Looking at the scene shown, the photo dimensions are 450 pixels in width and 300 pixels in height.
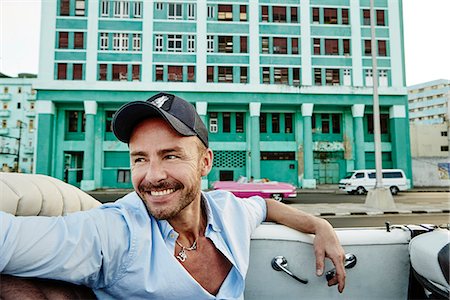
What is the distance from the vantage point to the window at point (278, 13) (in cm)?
2494

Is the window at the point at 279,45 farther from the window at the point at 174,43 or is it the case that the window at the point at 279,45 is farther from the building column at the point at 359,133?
the window at the point at 174,43

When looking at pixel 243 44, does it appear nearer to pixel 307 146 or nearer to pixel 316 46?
pixel 316 46

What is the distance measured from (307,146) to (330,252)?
2353 cm

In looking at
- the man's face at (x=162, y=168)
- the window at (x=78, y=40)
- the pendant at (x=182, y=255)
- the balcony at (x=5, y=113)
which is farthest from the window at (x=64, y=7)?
the balcony at (x=5, y=113)

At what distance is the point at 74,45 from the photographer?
76.9 feet

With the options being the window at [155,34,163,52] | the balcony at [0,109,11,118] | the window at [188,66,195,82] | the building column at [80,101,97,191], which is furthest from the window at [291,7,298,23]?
the balcony at [0,109,11,118]

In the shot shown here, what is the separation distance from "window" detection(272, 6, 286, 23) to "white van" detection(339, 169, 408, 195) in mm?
14055

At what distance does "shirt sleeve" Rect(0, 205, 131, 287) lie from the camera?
0.90 m

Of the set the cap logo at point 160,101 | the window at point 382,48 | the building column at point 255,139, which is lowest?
the cap logo at point 160,101

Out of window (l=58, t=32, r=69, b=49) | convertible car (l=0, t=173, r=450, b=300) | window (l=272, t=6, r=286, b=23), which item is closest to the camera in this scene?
convertible car (l=0, t=173, r=450, b=300)

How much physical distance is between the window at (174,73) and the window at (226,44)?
3739 mm

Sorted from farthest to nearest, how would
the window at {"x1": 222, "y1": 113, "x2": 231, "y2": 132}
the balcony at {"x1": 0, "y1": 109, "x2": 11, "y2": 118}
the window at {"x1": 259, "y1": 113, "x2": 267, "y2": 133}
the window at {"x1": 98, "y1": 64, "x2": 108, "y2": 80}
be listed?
the balcony at {"x1": 0, "y1": 109, "x2": 11, "y2": 118}, the window at {"x1": 259, "y1": 113, "x2": 267, "y2": 133}, the window at {"x1": 222, "y1": 113, "x2": 231, "y2": 132}, the window at {"x1": 98, "y1": 64, "x2": 108, "y2": 80}

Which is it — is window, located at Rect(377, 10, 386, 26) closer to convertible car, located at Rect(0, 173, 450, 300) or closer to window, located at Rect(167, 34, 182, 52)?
window, located at Rect(167, 34, 182, 52)

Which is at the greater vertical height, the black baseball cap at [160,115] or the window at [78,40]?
the window at [78,40]
